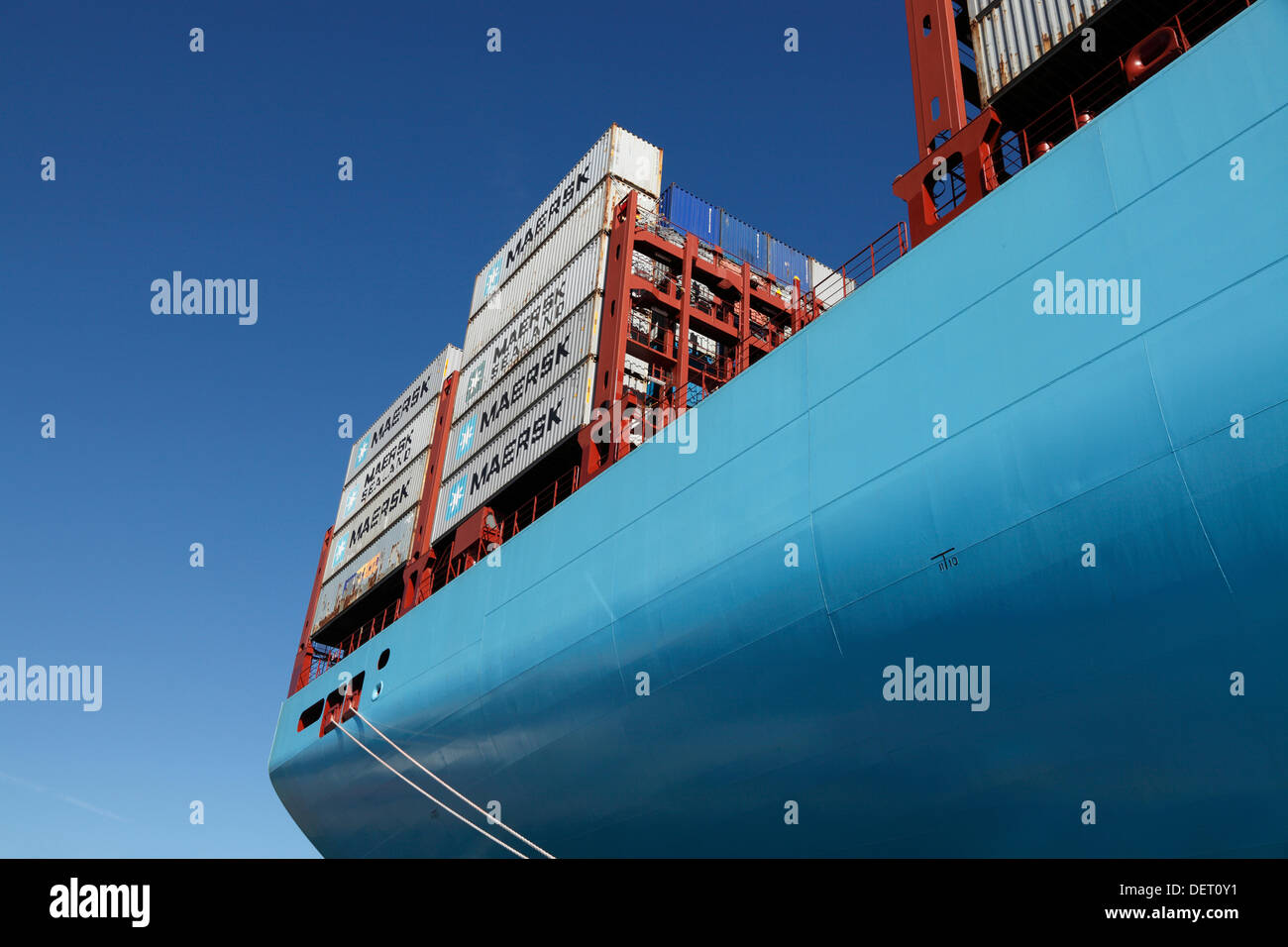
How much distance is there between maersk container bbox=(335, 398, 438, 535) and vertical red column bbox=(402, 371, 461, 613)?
45cm

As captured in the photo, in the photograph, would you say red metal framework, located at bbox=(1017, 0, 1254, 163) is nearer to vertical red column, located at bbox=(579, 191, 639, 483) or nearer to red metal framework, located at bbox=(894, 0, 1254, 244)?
red metal framework, located at bbox=(894, 0, 1254, 244)

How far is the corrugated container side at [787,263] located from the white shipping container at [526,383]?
513 centimetres

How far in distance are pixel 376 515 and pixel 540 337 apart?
6893 mm

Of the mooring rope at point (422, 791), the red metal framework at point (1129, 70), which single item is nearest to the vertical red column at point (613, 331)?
the mooring rope at point (422, 791)

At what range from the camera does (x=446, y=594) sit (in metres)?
16.0

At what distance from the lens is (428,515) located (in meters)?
19.3

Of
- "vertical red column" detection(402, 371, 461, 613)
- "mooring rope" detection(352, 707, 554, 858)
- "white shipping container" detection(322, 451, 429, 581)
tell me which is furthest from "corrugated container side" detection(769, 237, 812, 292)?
"mooring rope" detection(352, 707, 554, 858)

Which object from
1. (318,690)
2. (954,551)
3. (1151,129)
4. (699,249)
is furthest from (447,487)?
(1151,129)

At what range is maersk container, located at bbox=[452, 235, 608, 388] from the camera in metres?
17.4

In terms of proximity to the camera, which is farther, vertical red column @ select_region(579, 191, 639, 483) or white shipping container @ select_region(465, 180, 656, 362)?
white shipping container @ select_region(465, 180, 656, 362)

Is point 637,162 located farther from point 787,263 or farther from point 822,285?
point 822,285

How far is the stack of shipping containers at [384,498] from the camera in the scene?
20547 mm
